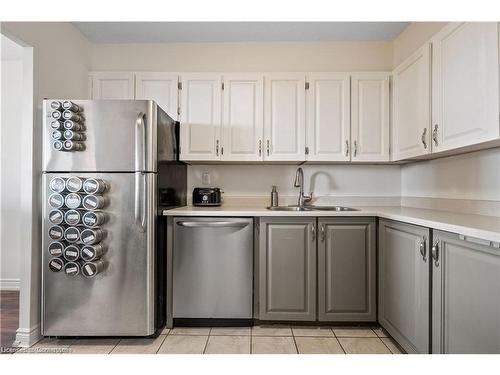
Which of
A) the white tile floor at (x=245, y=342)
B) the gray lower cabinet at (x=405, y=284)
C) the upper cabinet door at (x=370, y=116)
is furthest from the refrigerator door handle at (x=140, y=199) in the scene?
the upper cabinet door at (x=370, y=116)

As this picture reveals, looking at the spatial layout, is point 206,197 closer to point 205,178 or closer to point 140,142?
point 205,178

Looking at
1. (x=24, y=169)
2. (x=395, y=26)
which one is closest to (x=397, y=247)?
(x=395, y=26)

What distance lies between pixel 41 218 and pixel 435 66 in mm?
2799

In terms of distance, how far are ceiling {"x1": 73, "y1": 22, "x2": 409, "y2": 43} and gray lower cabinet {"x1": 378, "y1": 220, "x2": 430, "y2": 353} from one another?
5.56 ft

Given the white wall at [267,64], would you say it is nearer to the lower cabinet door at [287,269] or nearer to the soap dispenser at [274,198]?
the soap dispenser at [274,198]

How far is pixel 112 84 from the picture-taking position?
276 centimetres

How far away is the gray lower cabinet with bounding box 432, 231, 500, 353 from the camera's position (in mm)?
1191

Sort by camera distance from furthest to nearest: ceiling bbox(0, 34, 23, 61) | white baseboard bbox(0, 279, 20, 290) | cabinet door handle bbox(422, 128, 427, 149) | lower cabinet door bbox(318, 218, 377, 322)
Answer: white baseboard bbox(0, 279, 20, 290) < ceiling bbox(0, 34, 23, 61) < lower cabinet door bbox(318, 218, 377, 322) < cabinet door handle bbox(422, 128, 427, 149)

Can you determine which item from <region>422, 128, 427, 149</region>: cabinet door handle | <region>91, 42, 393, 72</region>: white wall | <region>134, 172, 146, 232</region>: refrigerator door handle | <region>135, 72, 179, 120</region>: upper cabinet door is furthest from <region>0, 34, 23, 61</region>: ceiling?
<region>422, 128, 427, 149</region>: cabinet door handle

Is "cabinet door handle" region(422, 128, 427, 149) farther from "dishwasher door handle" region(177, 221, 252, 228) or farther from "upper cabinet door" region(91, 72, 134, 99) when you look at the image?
"upper cabinet door" region(91, 72, 134, 99)

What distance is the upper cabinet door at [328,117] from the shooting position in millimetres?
2689

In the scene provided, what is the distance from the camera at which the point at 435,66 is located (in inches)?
77.7

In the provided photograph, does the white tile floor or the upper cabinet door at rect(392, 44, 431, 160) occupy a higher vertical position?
the upper cabinet door at rect(392, 44, 431, 160)

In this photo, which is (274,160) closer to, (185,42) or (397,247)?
(397,247)
